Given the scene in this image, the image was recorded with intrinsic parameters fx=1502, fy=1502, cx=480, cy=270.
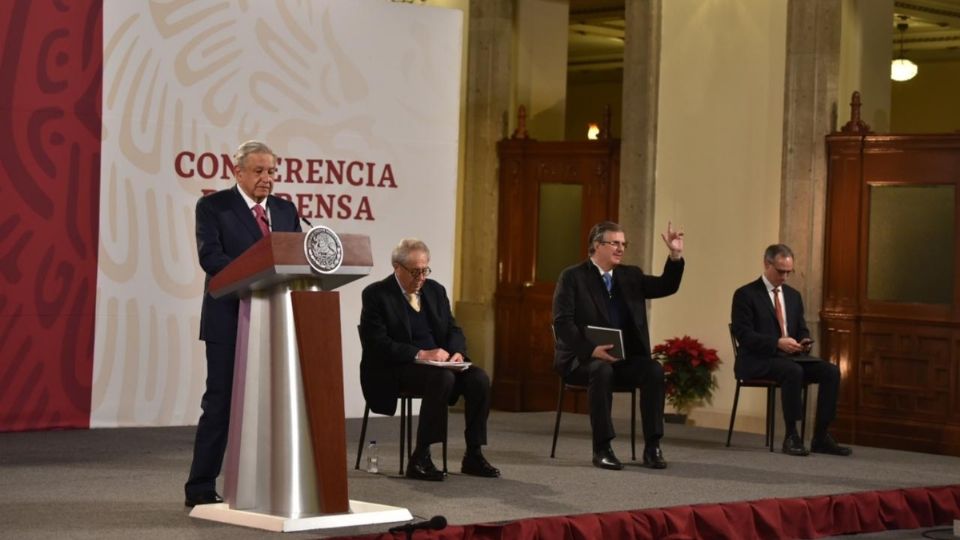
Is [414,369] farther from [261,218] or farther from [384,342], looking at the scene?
[261,218]

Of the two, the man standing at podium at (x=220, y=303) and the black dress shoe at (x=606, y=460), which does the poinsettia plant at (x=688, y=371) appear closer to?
the black dress shoe at (x=606, y=460)

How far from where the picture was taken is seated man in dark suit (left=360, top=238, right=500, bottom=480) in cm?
659

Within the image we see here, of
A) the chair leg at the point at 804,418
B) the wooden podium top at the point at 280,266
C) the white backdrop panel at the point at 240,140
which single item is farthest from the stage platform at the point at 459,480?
the wooden podium top at the point at 280,266

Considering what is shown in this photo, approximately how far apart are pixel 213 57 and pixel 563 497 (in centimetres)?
348

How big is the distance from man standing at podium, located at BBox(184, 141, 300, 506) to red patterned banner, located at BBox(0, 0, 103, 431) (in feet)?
8.38

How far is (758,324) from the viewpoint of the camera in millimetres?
8289

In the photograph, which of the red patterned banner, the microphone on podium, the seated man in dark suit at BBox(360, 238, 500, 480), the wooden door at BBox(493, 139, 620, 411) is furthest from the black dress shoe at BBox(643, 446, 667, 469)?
the wooden door at BBox(493, 139, 620, 411)

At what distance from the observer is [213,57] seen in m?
8.30

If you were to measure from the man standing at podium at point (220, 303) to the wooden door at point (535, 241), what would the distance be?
530 centimetres

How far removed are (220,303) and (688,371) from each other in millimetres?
4843

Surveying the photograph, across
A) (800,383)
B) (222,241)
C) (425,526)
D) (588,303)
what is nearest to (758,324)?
A: (800,383)

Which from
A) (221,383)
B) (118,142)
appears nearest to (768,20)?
(118,142)

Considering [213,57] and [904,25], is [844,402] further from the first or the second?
[904,25]

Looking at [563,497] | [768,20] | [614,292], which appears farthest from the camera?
[768,20]
